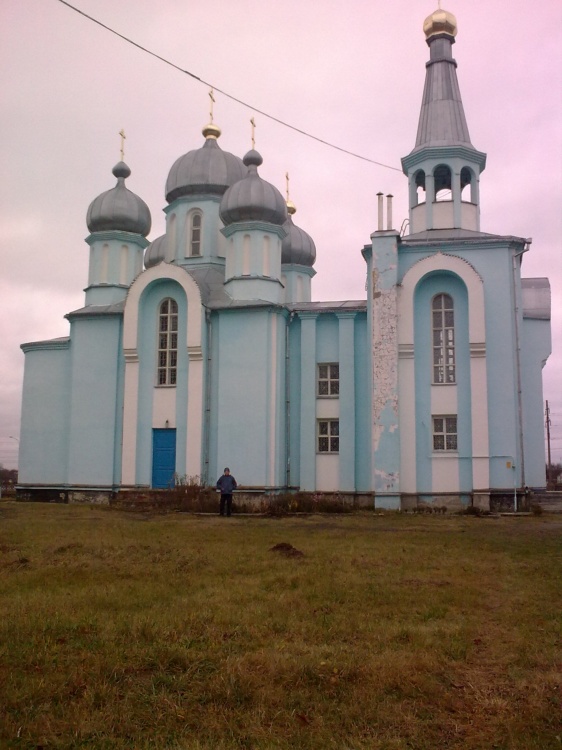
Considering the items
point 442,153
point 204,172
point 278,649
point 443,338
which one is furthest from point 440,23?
point 278,649

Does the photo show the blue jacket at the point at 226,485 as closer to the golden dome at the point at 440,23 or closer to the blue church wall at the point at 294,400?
the blue church wall at the point at 294,400

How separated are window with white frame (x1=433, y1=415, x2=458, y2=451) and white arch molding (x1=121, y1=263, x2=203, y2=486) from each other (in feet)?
23.0

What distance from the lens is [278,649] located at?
551 cm

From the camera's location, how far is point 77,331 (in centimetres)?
2519

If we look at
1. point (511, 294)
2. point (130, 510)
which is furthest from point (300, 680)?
point (511, 294)

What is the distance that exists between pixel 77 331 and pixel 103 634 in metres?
20.4

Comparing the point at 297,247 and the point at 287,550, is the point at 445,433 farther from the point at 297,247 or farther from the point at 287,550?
the point at 297,247

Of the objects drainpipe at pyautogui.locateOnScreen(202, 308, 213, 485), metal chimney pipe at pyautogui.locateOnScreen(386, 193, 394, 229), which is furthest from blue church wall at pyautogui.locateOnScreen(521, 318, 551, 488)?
drainpipe at pyautogui.locateOnScreen(202, 308, 213, 485)

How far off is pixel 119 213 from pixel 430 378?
12.5 meters

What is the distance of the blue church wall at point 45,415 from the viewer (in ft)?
82.2

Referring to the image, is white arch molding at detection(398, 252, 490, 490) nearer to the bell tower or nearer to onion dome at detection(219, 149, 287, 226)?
the bell tower

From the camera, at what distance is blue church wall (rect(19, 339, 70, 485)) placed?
2506cm

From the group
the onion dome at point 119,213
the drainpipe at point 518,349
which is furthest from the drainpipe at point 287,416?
the drainpipe at point 518,349

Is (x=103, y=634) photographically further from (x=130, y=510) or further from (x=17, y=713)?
(x=130, y=510)
